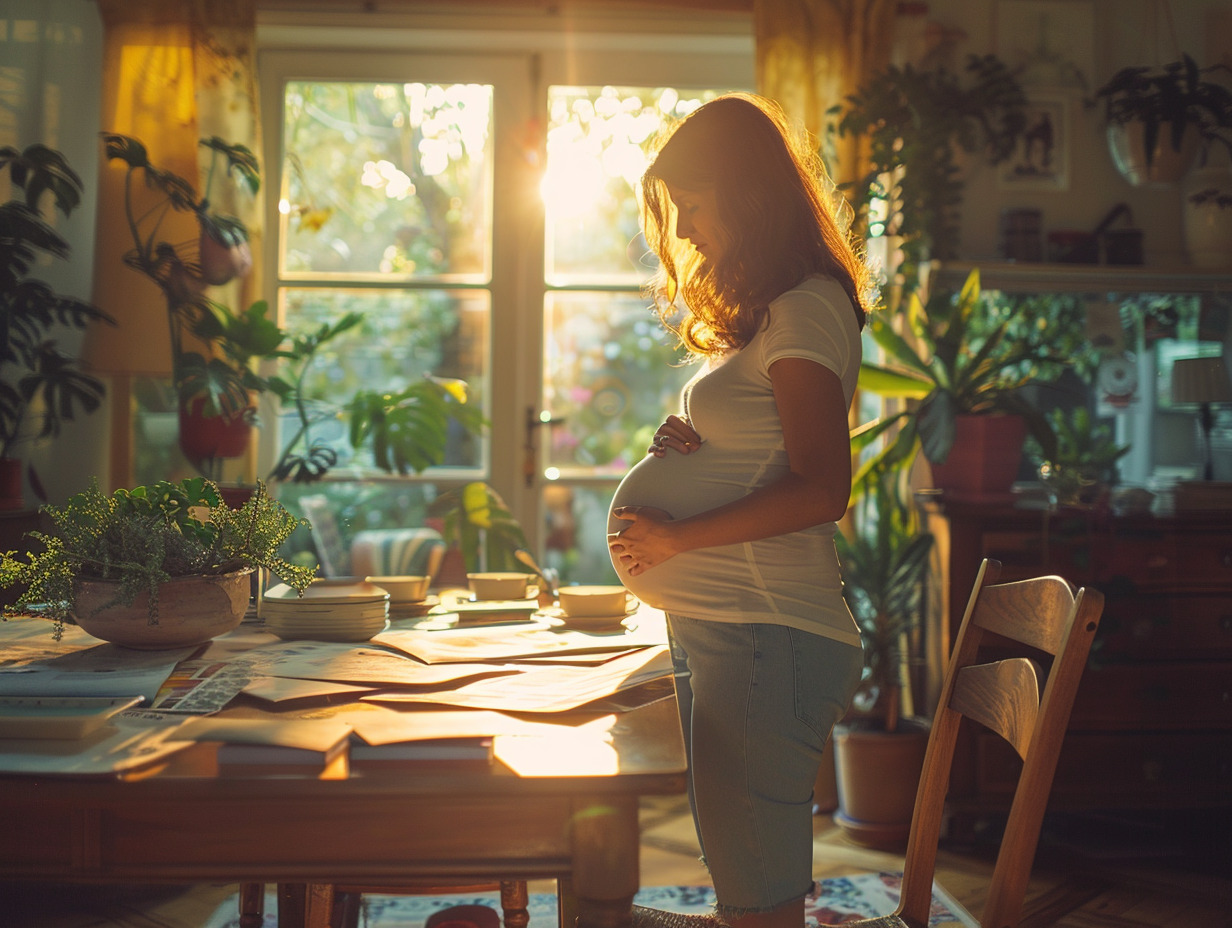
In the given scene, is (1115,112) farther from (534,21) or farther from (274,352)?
(274,352)

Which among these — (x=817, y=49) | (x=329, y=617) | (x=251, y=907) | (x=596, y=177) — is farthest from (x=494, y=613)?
(x=817, y=49)

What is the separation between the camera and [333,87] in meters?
3.29

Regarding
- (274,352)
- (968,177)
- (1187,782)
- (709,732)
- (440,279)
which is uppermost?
(968,177)

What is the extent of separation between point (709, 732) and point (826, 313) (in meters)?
0.49

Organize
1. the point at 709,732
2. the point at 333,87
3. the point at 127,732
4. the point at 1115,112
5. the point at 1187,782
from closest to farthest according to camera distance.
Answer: the point at 127,732, the point at 709,732, the point at 1187,782, the point at 1115,112, the point at 333,87

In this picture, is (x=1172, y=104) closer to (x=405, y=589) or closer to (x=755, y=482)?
(x=755, y=482)

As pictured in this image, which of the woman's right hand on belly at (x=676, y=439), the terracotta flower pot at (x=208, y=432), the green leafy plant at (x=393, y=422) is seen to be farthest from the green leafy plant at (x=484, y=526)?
the woman's right hand on belly at (x=676, y=439)

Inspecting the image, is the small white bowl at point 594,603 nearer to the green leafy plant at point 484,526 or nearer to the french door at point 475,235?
the green leafy plant at point 484,526

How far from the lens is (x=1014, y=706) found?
1132mm

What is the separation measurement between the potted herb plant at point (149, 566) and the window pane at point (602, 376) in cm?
209

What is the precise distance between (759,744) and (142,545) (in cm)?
73

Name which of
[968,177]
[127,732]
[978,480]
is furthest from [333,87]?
[127,732]

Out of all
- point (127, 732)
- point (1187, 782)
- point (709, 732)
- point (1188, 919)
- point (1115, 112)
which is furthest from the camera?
point (1115, 112)

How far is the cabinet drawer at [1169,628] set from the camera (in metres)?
2.61
